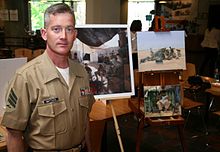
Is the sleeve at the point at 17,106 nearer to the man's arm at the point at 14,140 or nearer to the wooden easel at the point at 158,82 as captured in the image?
the man's arm at the point at 14,140

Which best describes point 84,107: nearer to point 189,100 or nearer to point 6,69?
point 6,69

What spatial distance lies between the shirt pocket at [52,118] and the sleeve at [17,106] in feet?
0.26

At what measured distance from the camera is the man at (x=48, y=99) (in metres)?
1.46

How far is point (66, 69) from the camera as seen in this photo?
164 centimetres

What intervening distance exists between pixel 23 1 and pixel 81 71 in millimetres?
9679

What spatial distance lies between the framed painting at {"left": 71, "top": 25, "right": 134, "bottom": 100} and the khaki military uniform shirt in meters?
0.81

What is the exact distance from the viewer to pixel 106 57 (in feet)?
8.21

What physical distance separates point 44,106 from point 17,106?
13 cm

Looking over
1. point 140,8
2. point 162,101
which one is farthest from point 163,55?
point 140,8

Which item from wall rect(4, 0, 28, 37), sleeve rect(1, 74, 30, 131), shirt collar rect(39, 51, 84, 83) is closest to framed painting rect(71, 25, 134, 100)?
shirt collar rect(39, 51, 84, 83)

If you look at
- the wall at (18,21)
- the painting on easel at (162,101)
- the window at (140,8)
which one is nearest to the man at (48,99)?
the painting on easel at (162,101)

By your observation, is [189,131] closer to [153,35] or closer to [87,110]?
[153,35]

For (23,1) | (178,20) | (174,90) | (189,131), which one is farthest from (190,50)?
(174,90)

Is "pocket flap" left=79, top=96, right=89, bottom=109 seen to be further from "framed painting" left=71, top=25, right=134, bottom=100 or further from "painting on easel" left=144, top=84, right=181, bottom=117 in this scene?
"painting on easel" left=144, top=84, right=181, bottom=117
